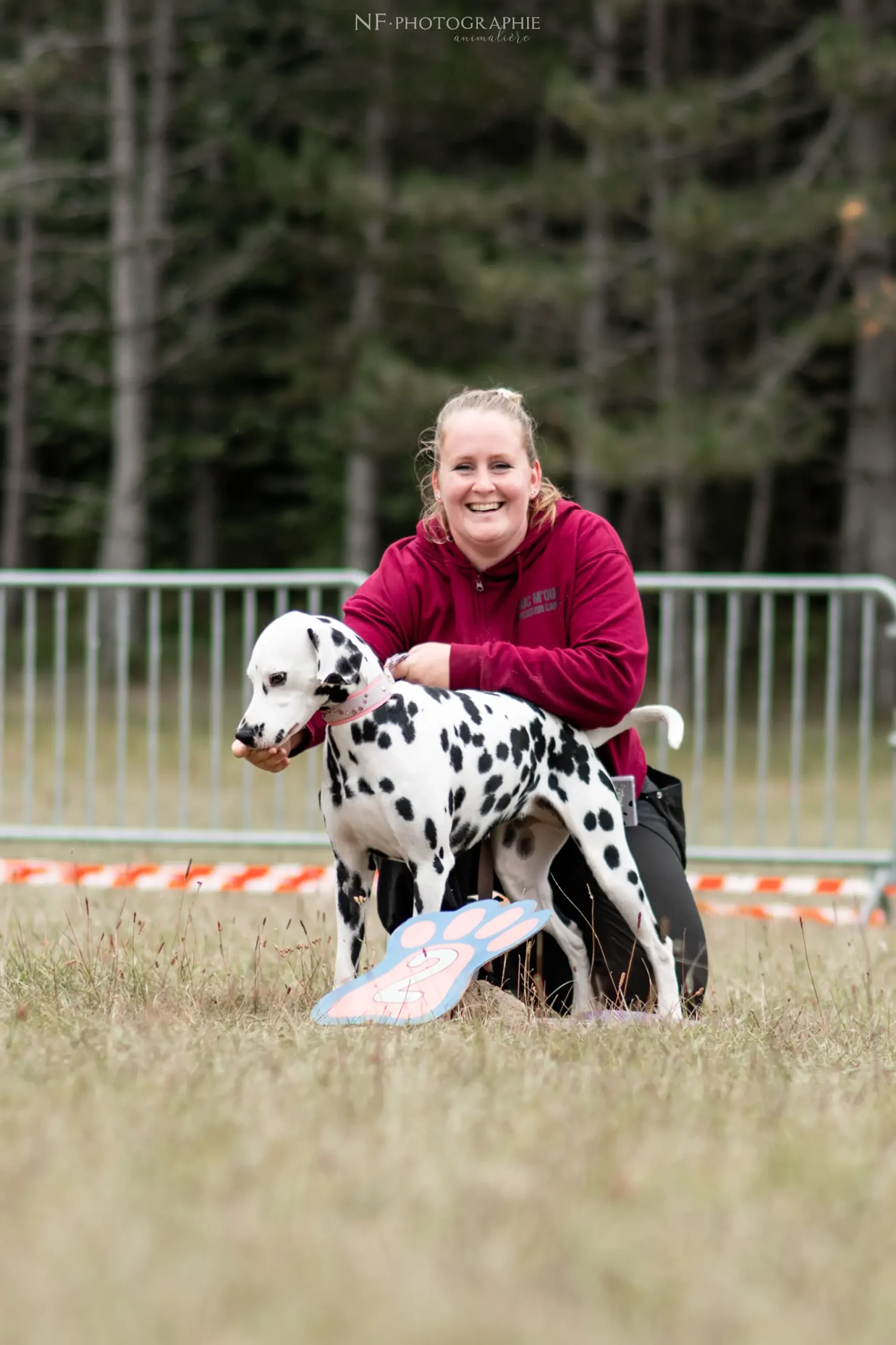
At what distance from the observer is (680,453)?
53.0ft

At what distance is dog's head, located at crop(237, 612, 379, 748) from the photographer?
3.73 metres

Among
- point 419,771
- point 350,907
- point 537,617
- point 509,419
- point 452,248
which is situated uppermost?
point 452,248

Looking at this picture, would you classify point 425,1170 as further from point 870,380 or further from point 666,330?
point 870,380

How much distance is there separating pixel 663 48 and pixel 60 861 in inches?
586

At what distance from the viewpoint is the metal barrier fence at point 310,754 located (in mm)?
7906

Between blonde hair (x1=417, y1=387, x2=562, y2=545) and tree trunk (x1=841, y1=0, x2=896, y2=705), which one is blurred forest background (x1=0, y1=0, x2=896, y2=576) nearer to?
tree trunk (x1=841, y1=0, x2=896, y2=705)

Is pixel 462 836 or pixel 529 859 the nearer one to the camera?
pixel 462 836

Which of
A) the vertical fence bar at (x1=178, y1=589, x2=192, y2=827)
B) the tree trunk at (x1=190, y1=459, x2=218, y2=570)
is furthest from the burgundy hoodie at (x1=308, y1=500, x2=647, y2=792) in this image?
the tree trunk at (x1=190, y1=459, x2=218, y2=570)

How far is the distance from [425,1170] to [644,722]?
6.77 feet

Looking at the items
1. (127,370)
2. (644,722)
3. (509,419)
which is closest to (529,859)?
(644,722)

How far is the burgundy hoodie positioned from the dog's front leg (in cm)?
52

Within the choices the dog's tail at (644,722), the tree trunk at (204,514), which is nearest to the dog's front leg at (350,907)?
the dog's tail at (644,722)

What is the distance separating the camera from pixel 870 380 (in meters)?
19.0

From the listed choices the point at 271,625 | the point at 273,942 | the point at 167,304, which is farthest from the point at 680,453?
the point at 271,625
